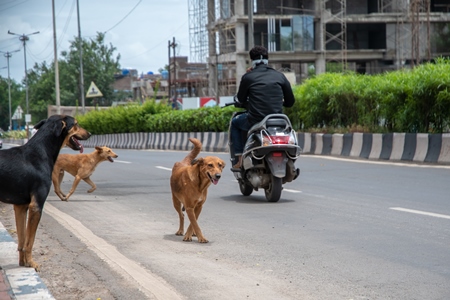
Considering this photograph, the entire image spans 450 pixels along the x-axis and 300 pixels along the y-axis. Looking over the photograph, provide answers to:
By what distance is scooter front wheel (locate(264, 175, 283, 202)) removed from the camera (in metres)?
11.4

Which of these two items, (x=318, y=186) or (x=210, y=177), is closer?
(x=210, y=177)

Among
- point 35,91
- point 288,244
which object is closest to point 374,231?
point 288,244

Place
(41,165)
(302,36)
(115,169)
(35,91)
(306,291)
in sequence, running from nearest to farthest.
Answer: (306,291) → (41,165) → (115,169) → (302,36) → (35,91)

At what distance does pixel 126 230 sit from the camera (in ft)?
30.5

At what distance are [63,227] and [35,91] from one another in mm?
110861

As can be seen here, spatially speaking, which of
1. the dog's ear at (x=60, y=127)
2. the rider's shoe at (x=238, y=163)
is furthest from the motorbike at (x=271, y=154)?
the dog's ear at (x=60, y=127)

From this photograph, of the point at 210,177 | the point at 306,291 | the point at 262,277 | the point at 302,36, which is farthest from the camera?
the point at 302,36

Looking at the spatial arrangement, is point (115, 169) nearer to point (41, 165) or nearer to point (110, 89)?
point (41, 165)

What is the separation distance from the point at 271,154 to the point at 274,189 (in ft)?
1.78

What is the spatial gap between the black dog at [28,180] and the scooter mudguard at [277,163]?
466cm

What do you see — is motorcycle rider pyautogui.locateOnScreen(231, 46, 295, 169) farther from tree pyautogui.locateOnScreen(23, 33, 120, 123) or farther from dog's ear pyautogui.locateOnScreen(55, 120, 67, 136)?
tree pyautogui.locateOnScreen(23, 33, 120, 123)

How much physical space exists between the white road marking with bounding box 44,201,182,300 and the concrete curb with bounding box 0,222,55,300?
74 centimetres

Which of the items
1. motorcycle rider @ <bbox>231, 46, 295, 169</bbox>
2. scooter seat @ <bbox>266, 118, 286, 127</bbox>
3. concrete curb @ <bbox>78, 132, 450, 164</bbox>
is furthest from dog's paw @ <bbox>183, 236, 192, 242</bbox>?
concrete curb @ <bbox>78, 132, 450, 164</bbox>

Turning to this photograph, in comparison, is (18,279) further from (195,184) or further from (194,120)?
(194,120)
